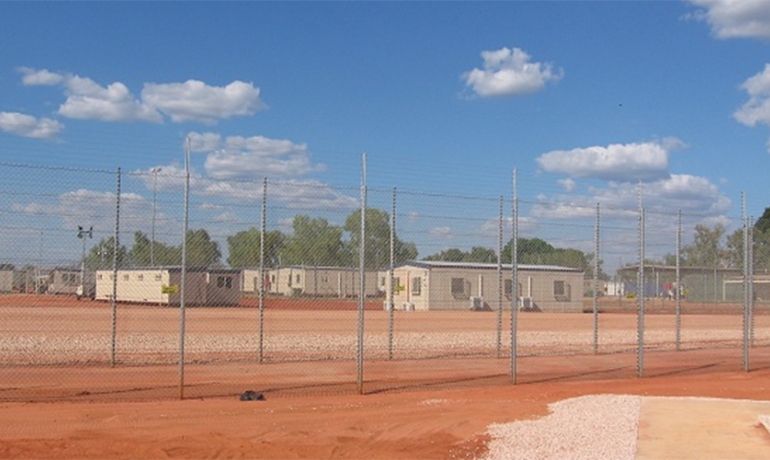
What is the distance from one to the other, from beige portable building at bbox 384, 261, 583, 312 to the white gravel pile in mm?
7056

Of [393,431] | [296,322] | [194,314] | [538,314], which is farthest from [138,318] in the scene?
[393,431]

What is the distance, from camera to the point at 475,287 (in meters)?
25.3

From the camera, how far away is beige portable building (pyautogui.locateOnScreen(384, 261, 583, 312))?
770 inches

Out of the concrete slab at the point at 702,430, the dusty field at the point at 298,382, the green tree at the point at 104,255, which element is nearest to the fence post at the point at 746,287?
the dusty field at the point at 298,382

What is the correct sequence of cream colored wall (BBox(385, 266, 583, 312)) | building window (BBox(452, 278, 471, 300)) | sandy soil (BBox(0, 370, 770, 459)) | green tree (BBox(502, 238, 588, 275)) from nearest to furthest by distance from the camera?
sandy soil (BBox(0, 370, 770, 459)), green tree (BBox(502, 238, 588, 275)), cream colored wall (BBox(385, 266, 583, 312)), building window (BBox(452, 278, 471, 300))

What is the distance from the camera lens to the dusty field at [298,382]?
8617 mm

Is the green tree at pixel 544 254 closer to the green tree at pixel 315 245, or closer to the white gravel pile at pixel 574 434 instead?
the green tree at pixel 315 245

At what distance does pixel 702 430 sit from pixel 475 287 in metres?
16.3

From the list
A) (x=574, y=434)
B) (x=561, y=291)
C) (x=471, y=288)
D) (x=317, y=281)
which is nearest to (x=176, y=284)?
(x=317, y=281)

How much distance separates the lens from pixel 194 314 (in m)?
26.8

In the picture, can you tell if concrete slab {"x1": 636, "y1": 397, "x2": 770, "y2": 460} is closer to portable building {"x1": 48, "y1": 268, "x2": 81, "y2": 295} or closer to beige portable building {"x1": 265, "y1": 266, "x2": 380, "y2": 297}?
beige portable building {"x1": 265, "y1": 266, "x2": 380, "y2": 297}

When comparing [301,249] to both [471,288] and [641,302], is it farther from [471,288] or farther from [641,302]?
[471,288]

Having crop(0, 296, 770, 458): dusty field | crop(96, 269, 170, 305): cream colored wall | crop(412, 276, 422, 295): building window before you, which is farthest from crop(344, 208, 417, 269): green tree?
crop(412, 276, 422, 295): building window

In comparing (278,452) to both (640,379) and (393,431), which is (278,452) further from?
(640,379)
